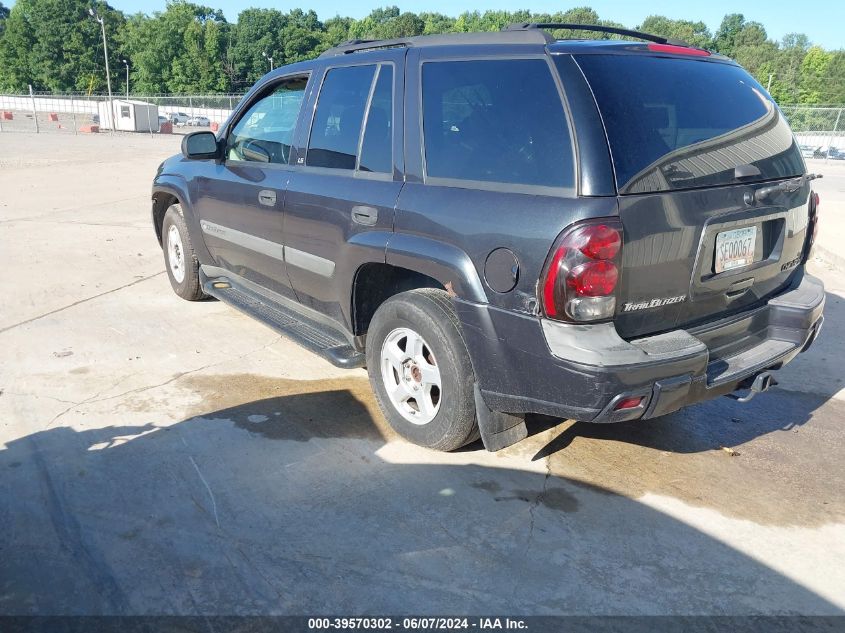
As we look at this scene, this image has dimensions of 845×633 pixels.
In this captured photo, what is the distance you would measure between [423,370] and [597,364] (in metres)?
1.03

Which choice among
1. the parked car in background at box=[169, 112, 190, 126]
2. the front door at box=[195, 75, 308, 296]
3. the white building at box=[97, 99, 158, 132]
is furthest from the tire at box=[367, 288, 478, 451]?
the parked car in background at box=[169, 112, 190, 126]

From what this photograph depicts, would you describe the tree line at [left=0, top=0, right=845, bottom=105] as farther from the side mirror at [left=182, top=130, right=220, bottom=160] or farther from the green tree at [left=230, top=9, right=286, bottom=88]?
the side mirror at [left=182, top=130, right=220, bottom=160]

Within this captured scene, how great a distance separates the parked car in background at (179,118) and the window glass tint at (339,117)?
164ft

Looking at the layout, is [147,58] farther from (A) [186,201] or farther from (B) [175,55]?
(A) [186,201]

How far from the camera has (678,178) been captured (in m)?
2.77

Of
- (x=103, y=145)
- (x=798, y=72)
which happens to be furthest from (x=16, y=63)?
(x=798, y=72)

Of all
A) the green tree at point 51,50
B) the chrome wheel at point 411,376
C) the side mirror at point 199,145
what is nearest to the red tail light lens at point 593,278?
the chrome wheel at point 411,376

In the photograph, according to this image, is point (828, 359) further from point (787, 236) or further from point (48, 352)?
point (48, 352)

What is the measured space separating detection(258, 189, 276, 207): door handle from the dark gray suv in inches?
8.0

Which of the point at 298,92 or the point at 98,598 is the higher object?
the point at 298,92

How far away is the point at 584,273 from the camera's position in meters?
2.60

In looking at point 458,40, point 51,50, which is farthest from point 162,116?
point 458,40

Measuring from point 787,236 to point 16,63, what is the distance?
102637 millimetres

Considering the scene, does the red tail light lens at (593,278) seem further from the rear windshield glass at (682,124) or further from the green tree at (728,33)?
the green tree at (728,33)
